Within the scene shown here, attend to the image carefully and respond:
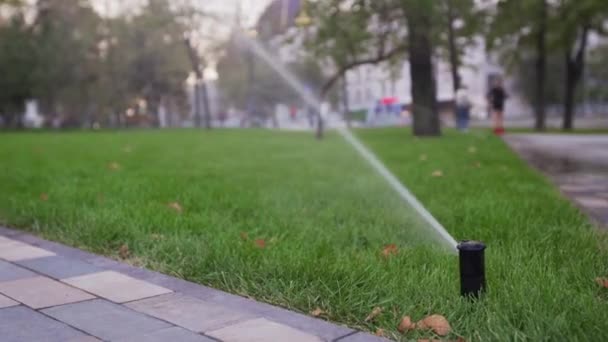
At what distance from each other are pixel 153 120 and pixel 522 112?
35246mm

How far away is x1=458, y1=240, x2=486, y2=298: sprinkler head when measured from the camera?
2518 millimetres

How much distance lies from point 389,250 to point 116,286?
153 cm

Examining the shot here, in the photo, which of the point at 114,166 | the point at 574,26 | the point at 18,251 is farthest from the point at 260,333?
the point at 574,26

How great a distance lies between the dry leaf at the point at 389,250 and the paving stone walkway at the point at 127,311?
3.27ft

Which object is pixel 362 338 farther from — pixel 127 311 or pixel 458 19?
pixel 458 19

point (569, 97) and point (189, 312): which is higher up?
point (569, 97)

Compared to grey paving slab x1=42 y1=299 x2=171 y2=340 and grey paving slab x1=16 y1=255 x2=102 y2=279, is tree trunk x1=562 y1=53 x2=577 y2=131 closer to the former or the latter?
grey paving slab x1=16 y1=255 x2=102 y2=279


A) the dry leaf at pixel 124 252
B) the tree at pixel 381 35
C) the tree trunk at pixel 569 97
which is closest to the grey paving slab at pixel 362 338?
the dry leaf at pixel 124 252

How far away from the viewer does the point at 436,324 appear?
2.41 m

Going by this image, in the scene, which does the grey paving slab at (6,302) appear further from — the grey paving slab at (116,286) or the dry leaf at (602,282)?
the dry leaf at (602,282)

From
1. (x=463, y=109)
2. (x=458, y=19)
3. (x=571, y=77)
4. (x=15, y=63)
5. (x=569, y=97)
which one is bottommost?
(x=463, y=109)

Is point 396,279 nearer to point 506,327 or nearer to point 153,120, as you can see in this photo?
point 506,327

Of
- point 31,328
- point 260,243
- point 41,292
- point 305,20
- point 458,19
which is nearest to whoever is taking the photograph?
point 31,328

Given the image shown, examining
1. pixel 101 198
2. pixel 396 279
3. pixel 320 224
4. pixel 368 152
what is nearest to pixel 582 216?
pixel 320 224
